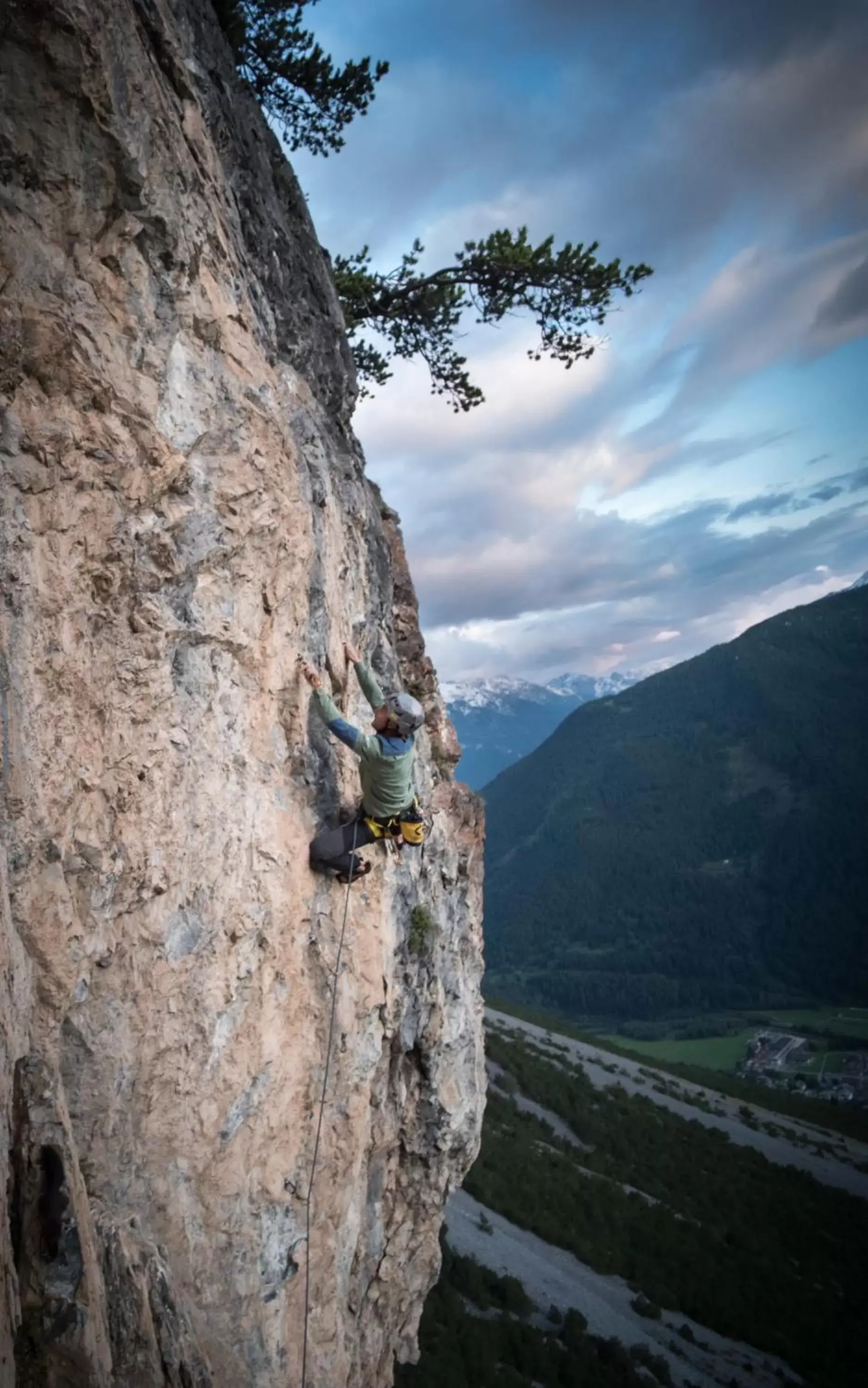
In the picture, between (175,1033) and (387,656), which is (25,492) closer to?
(175,1033)

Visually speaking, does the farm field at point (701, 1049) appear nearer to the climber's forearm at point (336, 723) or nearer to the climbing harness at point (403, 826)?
the climbing harness at point (403, 826)

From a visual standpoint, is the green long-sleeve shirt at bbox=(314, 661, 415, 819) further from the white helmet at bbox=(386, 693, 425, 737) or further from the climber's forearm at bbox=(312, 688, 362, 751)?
the white helmet at bbox=(386, 693, 425, 737)

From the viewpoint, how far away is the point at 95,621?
20.2ft

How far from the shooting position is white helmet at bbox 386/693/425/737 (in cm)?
793

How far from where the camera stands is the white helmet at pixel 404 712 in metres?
7.93

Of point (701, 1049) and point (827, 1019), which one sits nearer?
point (701, 1049)

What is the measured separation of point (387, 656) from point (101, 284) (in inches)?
254

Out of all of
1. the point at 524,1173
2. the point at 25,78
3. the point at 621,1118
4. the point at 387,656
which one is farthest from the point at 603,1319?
the point at 25,78

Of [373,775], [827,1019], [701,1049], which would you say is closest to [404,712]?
[373,775]

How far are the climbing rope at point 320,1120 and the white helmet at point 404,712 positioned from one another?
1351 millimetres

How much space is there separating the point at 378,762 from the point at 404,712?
675 mm

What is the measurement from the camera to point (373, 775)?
8.27 m

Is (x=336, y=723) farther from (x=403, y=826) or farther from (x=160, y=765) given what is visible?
(x=160, y=765)

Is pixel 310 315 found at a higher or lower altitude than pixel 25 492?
higher
